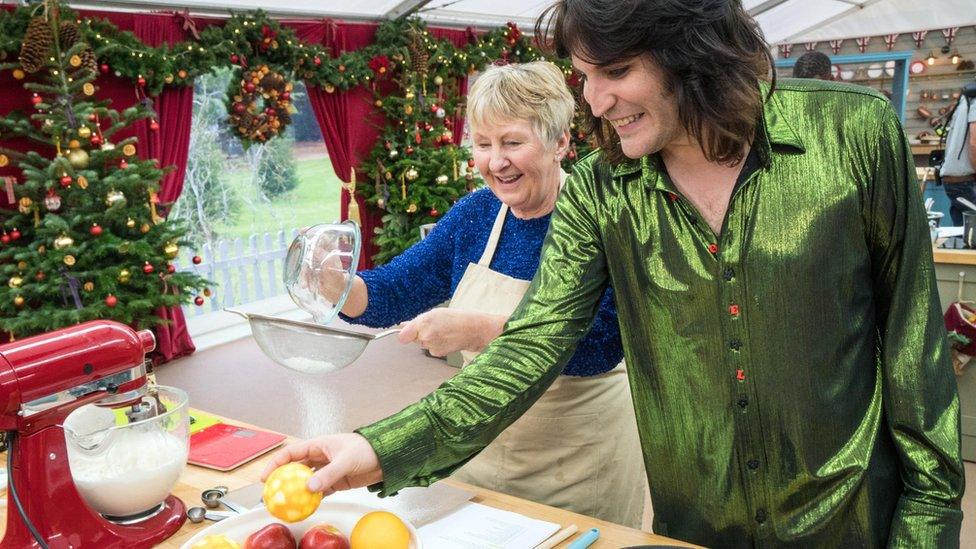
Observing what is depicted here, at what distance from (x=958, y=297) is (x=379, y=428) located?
3.25 metres

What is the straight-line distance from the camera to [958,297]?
11.1ft

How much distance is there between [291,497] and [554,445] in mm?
798

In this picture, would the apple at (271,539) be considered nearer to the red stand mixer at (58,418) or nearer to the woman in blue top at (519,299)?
the red stand mixer at (58,418)

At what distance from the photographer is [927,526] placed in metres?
1.06

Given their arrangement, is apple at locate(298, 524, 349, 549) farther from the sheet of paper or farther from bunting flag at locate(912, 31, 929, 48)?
bunting flag at locate(912, 31, 929, 48)

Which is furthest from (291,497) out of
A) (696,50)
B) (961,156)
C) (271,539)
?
(961,156)

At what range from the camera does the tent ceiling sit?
552 cm

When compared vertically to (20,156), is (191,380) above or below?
below

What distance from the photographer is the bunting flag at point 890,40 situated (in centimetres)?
1045

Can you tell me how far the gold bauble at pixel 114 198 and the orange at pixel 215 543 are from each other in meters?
3.88

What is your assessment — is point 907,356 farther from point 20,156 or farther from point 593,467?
point 20,156

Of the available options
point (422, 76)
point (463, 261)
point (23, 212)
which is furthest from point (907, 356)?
point (422, 76)

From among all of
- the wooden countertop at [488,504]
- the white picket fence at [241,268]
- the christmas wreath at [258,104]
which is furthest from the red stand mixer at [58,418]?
the white picket fence at [241,268]

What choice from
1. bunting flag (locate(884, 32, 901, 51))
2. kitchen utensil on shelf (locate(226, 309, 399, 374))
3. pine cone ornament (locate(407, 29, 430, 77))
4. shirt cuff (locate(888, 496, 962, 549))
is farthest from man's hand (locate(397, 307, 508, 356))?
bunting flag (locate(884, 32, 901, 51))
